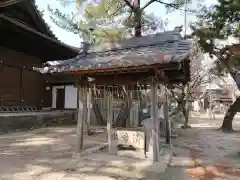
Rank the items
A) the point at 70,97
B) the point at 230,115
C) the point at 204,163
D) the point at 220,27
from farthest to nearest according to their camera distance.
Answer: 1. the point at 70,97
2. the point at 230,115
3. the point at 220,27
4. the point at 204,163

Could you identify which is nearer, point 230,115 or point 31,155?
point 31,155

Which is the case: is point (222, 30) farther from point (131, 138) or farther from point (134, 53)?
point (131, 138)

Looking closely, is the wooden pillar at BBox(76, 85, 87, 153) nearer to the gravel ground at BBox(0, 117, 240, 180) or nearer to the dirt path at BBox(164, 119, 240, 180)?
the gravel ground at BBox(0, 117, 240, 180)

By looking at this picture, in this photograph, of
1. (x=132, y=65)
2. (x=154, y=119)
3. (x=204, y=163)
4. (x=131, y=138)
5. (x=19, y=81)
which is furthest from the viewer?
(x=19, y=81)

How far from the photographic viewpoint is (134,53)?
7.35 metres

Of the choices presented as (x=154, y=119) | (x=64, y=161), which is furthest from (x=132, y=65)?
(x=64, y=161)

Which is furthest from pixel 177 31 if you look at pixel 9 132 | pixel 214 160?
pixel 9 132

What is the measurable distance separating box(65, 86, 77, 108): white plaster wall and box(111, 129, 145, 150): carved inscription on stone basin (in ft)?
42.6

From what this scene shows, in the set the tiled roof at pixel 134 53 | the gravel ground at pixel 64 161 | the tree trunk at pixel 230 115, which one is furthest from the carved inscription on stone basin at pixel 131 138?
the tree trunk at pixel 230 115

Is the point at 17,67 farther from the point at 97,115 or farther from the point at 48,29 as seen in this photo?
the point at 97,115

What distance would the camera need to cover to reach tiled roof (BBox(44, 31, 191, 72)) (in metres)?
6.20

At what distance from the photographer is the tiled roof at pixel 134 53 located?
620 centimetres

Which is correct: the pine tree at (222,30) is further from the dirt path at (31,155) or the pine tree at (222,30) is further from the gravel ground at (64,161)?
the dirt path at (31,155)

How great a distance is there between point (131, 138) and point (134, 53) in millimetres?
2329
